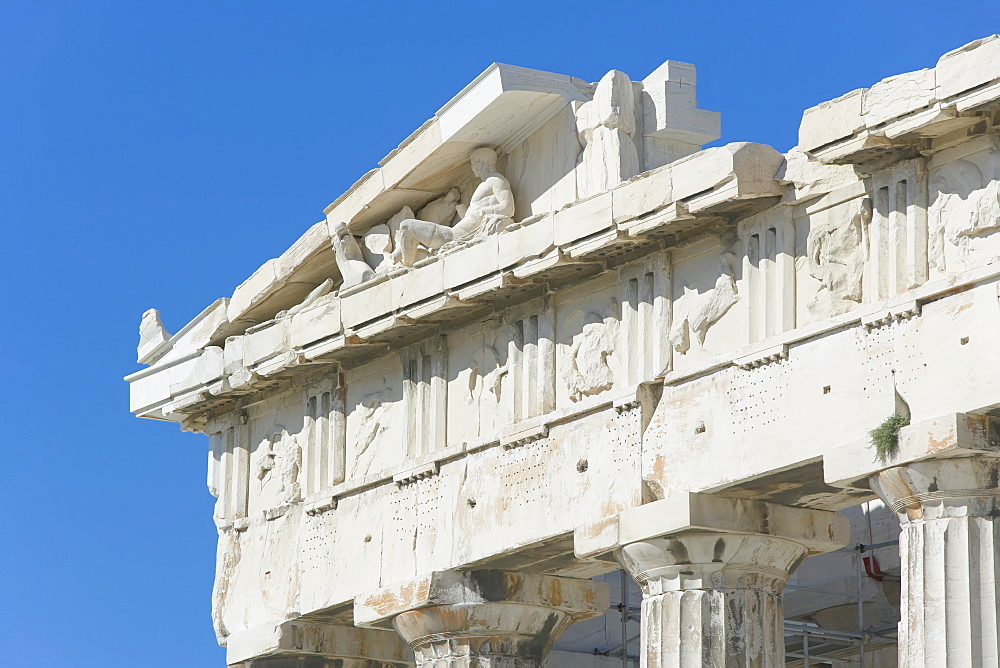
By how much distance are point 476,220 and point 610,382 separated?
2.51 metres

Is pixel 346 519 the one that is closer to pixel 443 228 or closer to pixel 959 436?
pixel 443 228

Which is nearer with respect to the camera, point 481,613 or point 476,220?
point 481,613

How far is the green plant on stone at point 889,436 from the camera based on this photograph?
54.9ft

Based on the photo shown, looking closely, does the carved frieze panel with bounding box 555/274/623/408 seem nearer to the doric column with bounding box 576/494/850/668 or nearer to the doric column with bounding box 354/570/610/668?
the doric column with bounding box 576/494/850/668

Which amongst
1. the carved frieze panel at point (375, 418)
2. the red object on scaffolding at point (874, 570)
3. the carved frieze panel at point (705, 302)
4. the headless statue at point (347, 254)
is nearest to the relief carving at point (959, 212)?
the carved frieze panel at point (705, 302)

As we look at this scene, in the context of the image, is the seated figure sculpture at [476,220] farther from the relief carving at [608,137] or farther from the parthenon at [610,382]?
the relief carving at [608,137]

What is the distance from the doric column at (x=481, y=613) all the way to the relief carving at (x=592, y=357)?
7.41ft

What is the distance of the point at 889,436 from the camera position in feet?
55.0

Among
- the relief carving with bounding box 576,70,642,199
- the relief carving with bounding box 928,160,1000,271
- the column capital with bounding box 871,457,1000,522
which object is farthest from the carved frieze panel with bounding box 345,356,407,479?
the relief carving with bounding box 928,160,1000,271

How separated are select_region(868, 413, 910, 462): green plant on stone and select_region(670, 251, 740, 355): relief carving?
7.40 ft

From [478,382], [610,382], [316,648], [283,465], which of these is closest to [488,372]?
[478,382]

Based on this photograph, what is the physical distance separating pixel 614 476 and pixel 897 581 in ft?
24.4

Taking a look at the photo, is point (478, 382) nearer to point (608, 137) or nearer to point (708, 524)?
point (608, 137)

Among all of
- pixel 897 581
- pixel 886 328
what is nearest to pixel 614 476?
pixel 886 328
